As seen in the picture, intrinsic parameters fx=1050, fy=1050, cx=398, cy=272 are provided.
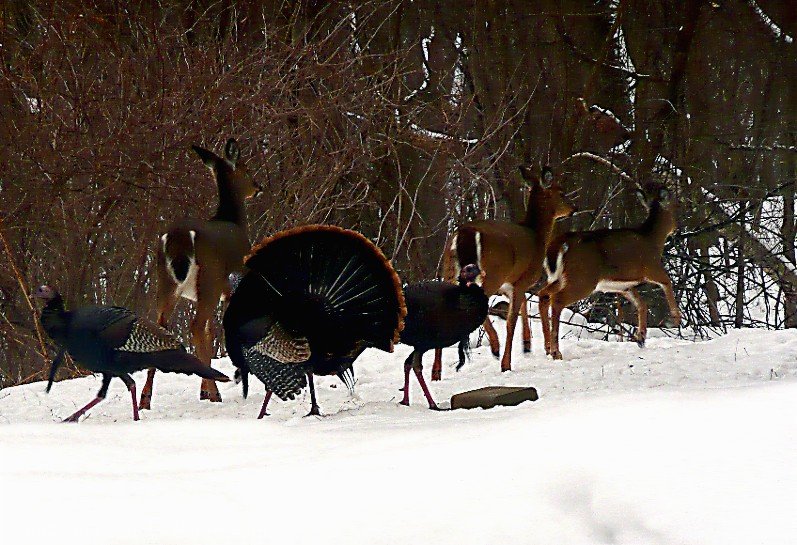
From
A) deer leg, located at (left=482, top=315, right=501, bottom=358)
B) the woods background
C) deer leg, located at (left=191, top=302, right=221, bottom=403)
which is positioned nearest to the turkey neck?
deer leg, located at (left=191, top=302, right=221, bottom=403)

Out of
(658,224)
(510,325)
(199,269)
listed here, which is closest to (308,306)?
(199,269)

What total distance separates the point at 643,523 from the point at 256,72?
30.0ft

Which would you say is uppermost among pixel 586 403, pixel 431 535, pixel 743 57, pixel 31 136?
pixel 743 57

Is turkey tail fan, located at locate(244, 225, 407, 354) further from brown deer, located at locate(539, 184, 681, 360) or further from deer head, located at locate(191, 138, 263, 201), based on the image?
brown deer, located at locate(539, 184, 681, 360)

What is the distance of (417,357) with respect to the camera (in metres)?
7.08

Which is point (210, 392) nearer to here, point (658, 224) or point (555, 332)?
point (555, 332)

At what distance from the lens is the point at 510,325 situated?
30.3ft

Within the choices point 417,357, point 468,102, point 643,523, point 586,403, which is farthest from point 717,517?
point 468,102

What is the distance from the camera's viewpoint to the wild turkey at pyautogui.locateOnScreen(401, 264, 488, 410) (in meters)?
6.99

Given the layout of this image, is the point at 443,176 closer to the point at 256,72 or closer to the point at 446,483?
the point at 256,72

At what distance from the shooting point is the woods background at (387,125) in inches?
421

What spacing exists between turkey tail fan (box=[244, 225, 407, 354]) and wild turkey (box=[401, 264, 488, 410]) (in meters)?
0.30

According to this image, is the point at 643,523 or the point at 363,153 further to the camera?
the point at 363,153

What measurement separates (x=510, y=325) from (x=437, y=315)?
234 cm
